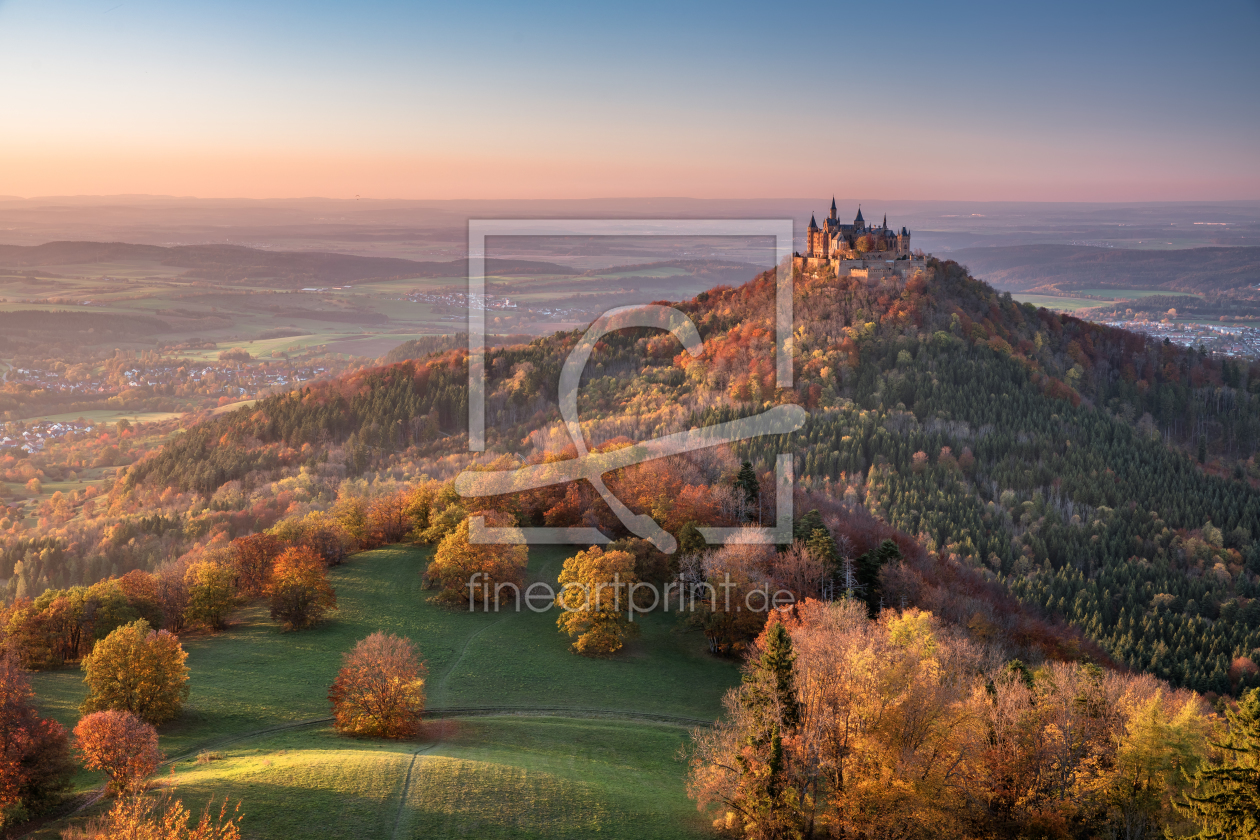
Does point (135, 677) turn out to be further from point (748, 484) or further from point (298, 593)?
point (748, 484)

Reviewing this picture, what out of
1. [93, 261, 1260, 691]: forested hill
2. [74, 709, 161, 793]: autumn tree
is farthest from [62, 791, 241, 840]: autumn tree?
[93, 261, 1260, 691]: forested hill

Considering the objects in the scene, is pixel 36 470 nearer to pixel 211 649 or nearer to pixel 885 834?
pixel 211 649

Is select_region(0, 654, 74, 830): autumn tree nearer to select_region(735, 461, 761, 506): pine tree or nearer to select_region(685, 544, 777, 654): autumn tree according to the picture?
select_region(685, 544, 777, 654): autumn tree

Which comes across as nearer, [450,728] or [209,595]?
[450,728]

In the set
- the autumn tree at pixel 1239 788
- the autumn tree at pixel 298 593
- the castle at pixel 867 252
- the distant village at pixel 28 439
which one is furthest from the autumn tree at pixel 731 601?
the distant village at pixel 28 439

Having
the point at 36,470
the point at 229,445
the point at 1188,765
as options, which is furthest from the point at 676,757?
the point at 36,470

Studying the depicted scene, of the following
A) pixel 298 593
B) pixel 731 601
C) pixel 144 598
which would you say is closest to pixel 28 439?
pixel 144 598
